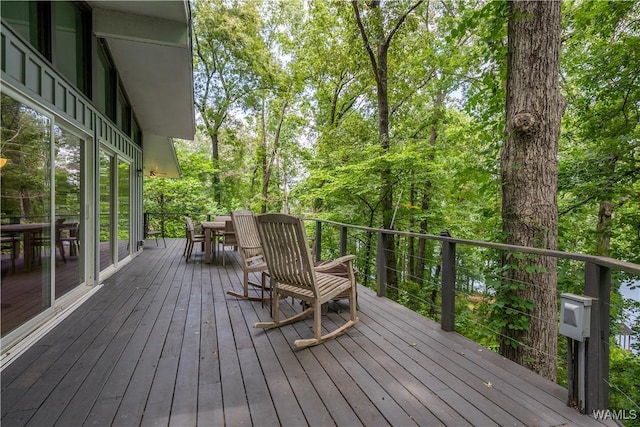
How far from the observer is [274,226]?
2.73 meters

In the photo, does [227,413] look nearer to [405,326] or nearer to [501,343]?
[405,326]

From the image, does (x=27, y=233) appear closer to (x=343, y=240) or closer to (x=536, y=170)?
(x=343, y=240)

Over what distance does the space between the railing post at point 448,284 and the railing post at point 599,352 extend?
1.16 m

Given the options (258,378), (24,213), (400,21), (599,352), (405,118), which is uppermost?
(400,21)

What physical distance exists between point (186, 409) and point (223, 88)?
15750 millimetres

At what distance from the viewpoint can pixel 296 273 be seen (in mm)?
2707

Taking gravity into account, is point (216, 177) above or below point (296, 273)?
above

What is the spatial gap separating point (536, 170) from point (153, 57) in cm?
563

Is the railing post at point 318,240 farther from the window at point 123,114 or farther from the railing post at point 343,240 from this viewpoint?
the window at point 123,114

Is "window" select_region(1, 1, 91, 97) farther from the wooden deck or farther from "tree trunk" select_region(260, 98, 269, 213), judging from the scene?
"tree trunk" select_region(260, 98, 269, 213)

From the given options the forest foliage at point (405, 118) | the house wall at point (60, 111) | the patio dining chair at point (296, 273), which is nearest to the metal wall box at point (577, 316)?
the forest foliage at point (405, 118)

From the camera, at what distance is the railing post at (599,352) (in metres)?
1.73

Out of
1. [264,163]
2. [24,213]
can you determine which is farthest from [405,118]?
[24,213]

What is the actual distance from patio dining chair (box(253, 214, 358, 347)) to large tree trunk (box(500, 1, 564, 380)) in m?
1.54
